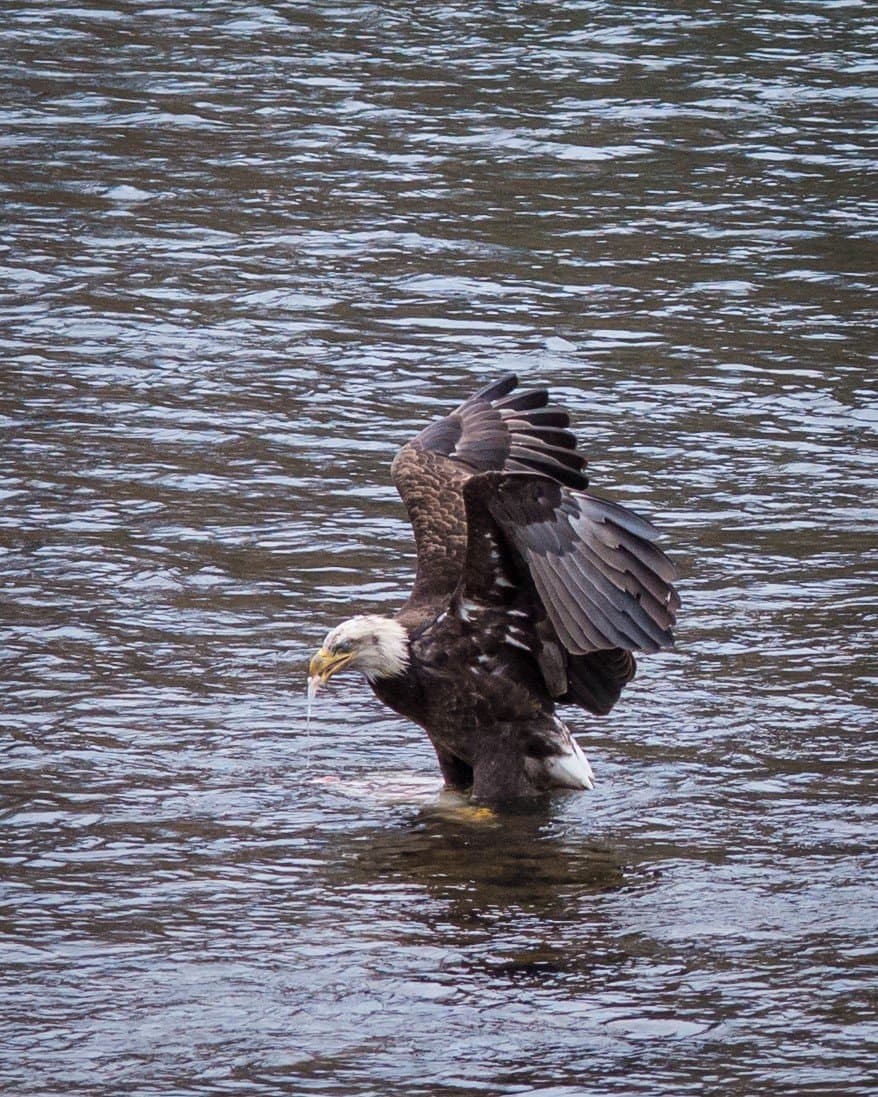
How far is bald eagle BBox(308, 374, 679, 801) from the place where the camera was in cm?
729

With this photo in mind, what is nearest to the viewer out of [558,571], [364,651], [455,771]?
[558,571]

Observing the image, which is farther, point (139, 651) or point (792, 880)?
point (139, 651)

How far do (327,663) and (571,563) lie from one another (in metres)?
0.89

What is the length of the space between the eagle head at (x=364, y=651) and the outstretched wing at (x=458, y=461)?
0.20m

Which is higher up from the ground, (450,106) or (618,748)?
(450,106)

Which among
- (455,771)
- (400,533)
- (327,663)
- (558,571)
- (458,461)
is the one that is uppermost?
(458,461)

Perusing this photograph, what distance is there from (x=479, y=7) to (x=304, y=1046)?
1596 cm

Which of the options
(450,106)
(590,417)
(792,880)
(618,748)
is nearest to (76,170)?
(450,106)

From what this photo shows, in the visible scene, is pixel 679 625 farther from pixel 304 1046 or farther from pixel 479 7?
pixel 479 7

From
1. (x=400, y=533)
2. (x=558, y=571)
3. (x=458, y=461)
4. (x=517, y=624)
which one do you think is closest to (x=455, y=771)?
(x=517, y=624)

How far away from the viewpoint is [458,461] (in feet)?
27.5

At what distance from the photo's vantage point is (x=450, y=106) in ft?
56.9

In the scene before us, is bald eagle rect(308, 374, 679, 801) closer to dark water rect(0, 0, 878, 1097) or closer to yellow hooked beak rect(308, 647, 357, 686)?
yellow hooked beak rect(308, 647, 357, 686)

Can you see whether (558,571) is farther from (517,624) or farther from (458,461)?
(458,461)
